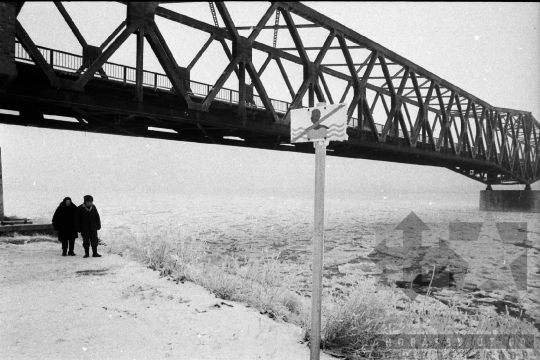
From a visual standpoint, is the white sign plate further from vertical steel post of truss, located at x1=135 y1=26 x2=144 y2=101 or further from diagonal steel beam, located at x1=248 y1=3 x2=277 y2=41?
diagonal steel beam, located at x1=248 y1=3 x2=277 y2=41

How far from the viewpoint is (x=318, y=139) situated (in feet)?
11.3

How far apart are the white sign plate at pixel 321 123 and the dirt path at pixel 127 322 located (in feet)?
8.65

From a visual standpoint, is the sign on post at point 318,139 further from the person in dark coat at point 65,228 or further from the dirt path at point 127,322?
the person in dark coat at point 65,228

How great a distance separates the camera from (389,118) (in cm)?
2186

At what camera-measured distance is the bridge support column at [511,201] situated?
45.7 metres

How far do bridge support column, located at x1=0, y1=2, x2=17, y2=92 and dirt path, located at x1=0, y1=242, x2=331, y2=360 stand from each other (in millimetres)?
4370

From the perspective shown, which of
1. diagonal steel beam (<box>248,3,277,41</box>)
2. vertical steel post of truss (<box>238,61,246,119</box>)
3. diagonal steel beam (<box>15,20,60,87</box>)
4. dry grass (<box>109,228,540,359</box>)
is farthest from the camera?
vertical steel post of truss (<box>238,61,246,119</box>)

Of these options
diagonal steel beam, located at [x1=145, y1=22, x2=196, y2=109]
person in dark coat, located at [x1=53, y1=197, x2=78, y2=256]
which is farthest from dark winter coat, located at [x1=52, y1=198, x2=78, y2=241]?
diagonal steel beam, located at [x1=145, y1=22, x2=196, y2=109]

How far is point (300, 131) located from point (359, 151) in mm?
22899

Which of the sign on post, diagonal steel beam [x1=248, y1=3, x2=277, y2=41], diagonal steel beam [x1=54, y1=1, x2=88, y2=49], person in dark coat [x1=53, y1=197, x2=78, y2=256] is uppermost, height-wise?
diagonal steel beam [x1=248, y1=3, x2=277, y2=41]

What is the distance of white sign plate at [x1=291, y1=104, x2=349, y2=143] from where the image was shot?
3334 millimetres

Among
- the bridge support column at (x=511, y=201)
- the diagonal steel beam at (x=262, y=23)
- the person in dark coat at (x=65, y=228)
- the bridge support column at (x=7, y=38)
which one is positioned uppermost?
the diagonal steel beam at (x=262, y=23)

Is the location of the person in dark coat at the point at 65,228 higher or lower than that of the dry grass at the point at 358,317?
higher

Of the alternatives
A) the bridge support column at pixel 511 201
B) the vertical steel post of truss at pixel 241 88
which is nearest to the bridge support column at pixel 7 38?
the vertical steel post of truss at pixel 241 88
